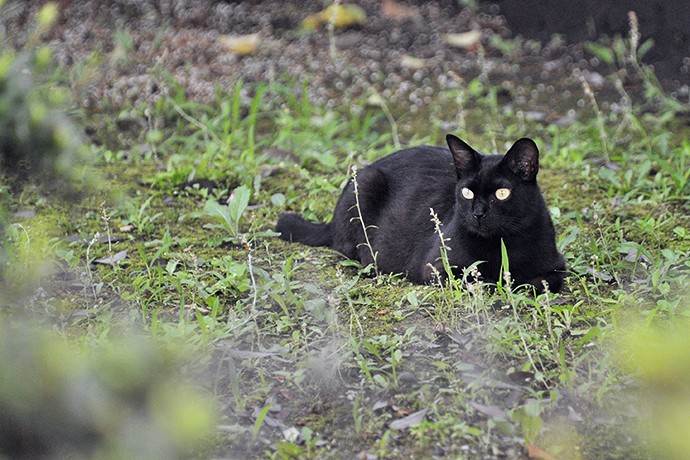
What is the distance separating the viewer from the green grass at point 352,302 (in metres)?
2.51

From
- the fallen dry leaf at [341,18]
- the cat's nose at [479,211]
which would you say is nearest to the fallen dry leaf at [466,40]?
the fallen dry leaf at [341,18]

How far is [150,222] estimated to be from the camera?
4.36 metres

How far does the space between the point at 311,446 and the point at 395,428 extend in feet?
0.86

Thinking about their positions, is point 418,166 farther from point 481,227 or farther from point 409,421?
point 409,421

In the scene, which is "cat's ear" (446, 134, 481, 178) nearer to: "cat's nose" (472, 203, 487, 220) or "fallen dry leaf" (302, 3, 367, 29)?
"cat's nose" (472, 203, 487, 220)

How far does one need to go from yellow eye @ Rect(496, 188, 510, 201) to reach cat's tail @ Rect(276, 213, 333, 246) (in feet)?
3.47

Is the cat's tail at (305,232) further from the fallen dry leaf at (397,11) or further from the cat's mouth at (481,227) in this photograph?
the fallen dry leaf at (397,11)

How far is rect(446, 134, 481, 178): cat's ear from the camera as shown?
3.41 m

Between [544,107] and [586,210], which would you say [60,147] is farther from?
[544,107]

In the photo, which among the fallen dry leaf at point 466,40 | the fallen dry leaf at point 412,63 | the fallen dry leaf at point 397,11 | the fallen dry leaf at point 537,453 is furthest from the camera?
the fallen dry leaf at point 397,11

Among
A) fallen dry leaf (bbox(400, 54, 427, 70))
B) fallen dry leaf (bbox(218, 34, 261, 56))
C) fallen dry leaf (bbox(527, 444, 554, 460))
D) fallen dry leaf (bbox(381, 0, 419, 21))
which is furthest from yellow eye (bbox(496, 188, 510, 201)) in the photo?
fallen dry leaf (bbox(381, 0, 419, 21))

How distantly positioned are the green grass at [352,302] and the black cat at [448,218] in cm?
12

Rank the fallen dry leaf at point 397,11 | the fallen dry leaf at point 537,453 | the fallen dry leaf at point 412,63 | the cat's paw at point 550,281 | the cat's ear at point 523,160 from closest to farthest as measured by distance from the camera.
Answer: the fallen dry leaf at point 537,453 < the cat's ear at point 523,160 < the cat's paw at point 550,281 < the fallen dry leaf at point 412,63 < the fallen dry leaf at point 397,11

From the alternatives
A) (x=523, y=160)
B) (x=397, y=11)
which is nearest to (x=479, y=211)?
(x=523, y=160)
